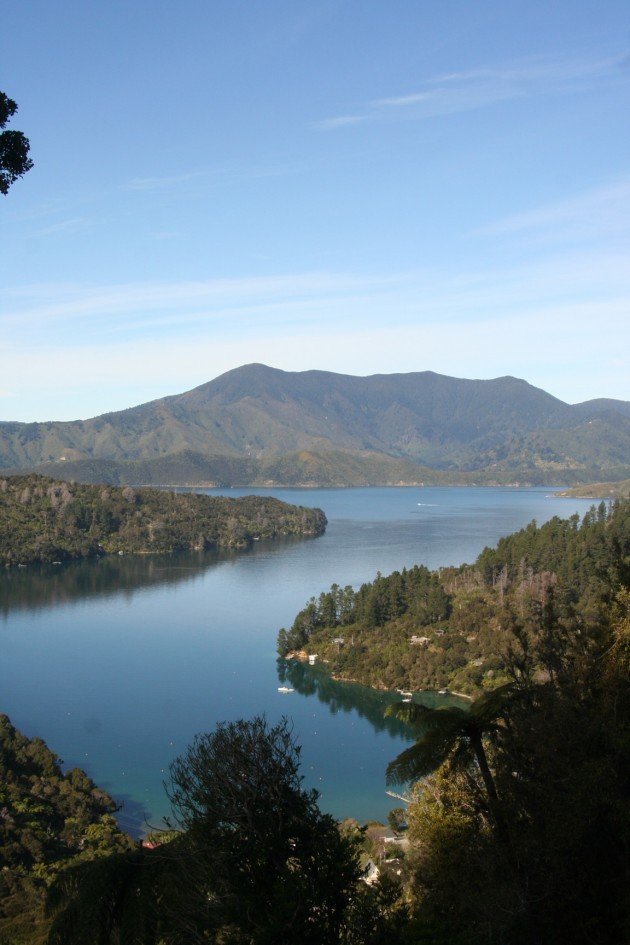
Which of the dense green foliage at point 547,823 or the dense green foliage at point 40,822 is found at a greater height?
the dense green foliage at point 547,823

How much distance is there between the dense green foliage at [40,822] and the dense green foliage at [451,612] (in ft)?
60.3

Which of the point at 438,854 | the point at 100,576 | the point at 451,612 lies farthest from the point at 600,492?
the point at 438,854

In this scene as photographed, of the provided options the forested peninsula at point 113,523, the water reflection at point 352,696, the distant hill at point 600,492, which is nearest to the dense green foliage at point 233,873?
the water reflection at point 352,696

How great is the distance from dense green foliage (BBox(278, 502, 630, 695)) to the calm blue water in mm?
2369

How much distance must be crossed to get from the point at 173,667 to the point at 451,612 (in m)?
16.9

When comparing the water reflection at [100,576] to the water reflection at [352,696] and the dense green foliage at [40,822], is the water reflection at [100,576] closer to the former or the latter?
the water reflection at [352,696]

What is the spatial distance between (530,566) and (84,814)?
35.7 m

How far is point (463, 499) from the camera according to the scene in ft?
632

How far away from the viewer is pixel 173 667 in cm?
4469

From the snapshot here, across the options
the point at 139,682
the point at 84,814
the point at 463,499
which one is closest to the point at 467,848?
the point at 84,814

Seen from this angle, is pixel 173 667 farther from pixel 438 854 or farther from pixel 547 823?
pixel 547 823

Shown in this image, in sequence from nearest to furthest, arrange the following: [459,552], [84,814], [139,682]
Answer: [84,814] < [139,682] < [459,552]

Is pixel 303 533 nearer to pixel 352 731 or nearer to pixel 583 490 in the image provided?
pixel 352 731

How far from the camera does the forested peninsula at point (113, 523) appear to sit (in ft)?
305
